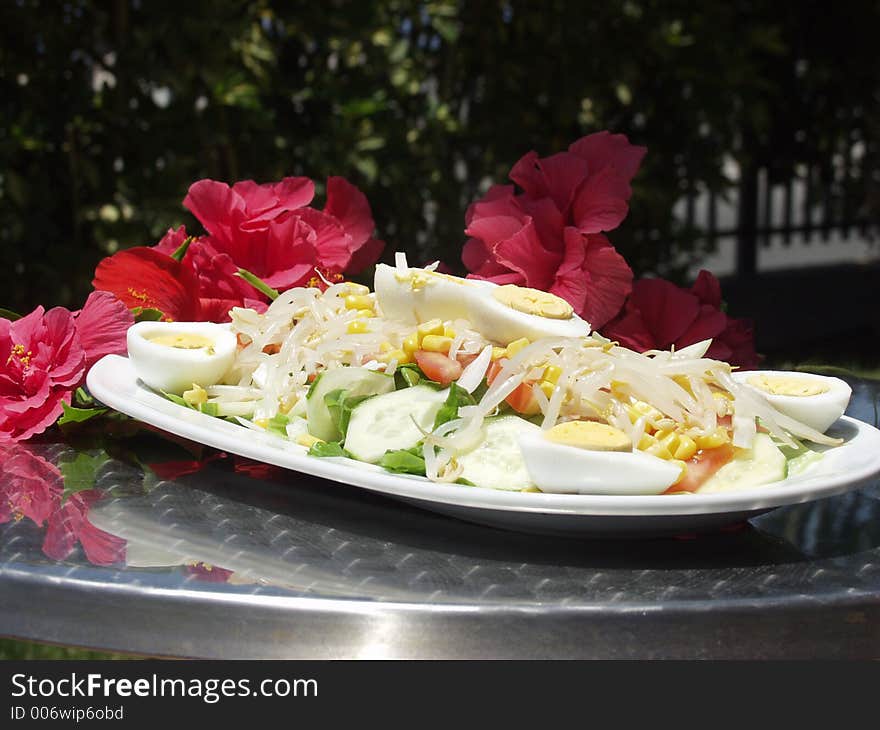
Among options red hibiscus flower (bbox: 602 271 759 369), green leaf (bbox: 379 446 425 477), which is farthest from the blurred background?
green leaf (bbox: 379 446 425 477)

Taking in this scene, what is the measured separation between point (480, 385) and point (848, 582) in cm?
41

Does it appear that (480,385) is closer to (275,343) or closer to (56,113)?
(275,343)

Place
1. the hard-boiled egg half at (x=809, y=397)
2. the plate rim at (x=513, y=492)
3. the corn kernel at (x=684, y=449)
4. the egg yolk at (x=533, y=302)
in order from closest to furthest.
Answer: the plate rim at (x=513, y=492)
the corn kernel at (x=684, y=449)
the hard-boiled egg half at (x=809, y=397)
the egg yolk at (x=533, y=302)

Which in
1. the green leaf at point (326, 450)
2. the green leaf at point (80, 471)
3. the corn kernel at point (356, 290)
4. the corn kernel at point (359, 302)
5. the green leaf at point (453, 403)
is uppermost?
the corn kernel at point (356, 290)

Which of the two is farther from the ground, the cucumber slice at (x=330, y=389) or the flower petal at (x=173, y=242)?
the flower petal at (x=173, y=242)

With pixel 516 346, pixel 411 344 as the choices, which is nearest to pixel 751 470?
pixel 516 346

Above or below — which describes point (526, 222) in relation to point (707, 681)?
above

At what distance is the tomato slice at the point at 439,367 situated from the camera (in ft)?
3.92

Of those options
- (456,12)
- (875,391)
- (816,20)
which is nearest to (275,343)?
(875,391)

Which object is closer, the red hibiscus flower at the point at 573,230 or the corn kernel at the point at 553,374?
the corn kernel at the point at 553,374

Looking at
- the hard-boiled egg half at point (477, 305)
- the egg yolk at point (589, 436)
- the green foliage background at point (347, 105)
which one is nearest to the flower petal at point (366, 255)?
the hard-boiled egg half at point (477, 305)

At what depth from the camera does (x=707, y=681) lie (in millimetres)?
891

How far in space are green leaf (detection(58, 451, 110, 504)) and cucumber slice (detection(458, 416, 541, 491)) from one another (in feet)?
1.35

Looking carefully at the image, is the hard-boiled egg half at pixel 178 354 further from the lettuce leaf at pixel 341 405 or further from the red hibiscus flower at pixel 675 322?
the red hibiscus flower at pixel 675 322
